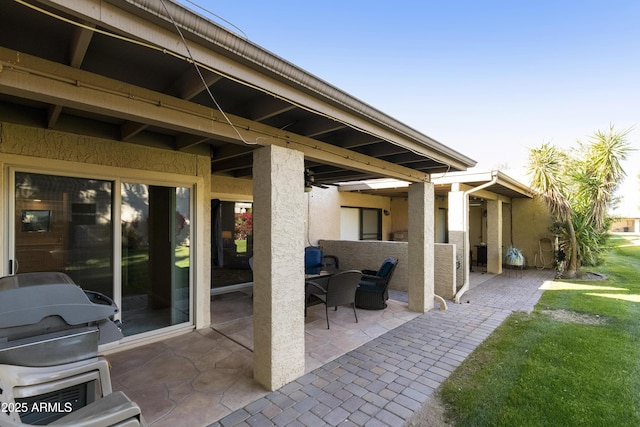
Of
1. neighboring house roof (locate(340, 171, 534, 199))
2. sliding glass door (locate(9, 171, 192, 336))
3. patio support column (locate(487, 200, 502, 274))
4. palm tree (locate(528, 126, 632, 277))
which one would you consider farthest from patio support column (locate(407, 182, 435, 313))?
palm tree (locate(528, 126, 632, 277))

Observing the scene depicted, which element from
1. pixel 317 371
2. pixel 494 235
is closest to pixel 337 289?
pixel 317 371

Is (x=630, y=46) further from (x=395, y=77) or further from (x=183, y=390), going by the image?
(x=183, y=390)

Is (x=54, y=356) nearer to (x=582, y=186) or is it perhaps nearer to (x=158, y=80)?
(x=158, y=80)

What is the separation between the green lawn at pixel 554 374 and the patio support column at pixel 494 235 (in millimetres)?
4966

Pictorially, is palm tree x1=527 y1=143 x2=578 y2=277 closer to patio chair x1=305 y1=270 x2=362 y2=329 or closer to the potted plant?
the potted plant

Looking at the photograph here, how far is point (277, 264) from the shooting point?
134 inches

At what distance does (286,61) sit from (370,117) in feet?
4.42

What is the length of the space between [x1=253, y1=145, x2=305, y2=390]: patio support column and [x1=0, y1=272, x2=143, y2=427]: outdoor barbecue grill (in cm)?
147

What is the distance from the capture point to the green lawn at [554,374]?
296 cm

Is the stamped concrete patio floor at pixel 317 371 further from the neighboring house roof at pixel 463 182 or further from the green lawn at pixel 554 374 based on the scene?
the neighboring house roof at pixel 463 182

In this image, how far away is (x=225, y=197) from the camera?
7.51m

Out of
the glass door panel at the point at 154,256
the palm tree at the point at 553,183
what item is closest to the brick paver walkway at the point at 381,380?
the glass door panel at the point at 154,256

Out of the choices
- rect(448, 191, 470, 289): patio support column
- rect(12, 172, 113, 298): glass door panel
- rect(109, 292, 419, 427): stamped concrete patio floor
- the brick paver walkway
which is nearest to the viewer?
the brick paver walkway

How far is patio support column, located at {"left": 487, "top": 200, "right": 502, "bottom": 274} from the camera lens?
37.0ft
